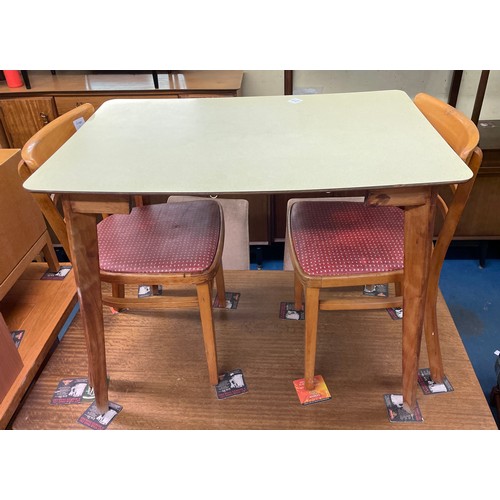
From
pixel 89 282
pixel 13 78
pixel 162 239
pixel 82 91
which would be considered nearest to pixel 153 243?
pixel 162 239

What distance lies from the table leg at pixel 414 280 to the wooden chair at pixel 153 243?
1.85ft

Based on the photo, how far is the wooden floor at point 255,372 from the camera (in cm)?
139

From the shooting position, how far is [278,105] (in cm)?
147

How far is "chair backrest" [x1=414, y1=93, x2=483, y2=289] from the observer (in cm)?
110

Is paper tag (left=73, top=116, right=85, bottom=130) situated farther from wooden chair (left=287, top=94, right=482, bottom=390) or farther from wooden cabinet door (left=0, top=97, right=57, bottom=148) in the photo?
wooden cabinet door (left=0, top=97, right=57, bottom=148)

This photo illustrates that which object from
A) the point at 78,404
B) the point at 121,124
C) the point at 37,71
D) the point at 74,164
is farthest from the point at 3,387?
the point at 37,71

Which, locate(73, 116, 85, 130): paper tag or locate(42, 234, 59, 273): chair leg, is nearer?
locate(73, 116, 85, 130): paper tag

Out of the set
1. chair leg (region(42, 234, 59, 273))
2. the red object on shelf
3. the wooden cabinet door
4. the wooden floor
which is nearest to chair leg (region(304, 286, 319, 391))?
the wooden floor

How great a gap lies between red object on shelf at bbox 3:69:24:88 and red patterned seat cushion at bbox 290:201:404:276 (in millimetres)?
1807

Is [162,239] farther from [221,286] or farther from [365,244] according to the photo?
[365,244]

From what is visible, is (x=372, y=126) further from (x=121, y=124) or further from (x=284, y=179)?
(x=121, y=124)

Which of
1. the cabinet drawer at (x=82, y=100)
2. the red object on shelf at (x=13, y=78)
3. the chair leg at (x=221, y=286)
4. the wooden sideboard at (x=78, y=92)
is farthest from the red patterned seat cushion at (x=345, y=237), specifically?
the red object on shelf at (x=13, y=78)

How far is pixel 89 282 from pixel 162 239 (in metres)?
0.29

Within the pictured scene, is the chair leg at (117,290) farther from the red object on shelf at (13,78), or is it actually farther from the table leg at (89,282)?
the red object on shelf at (13,78)
